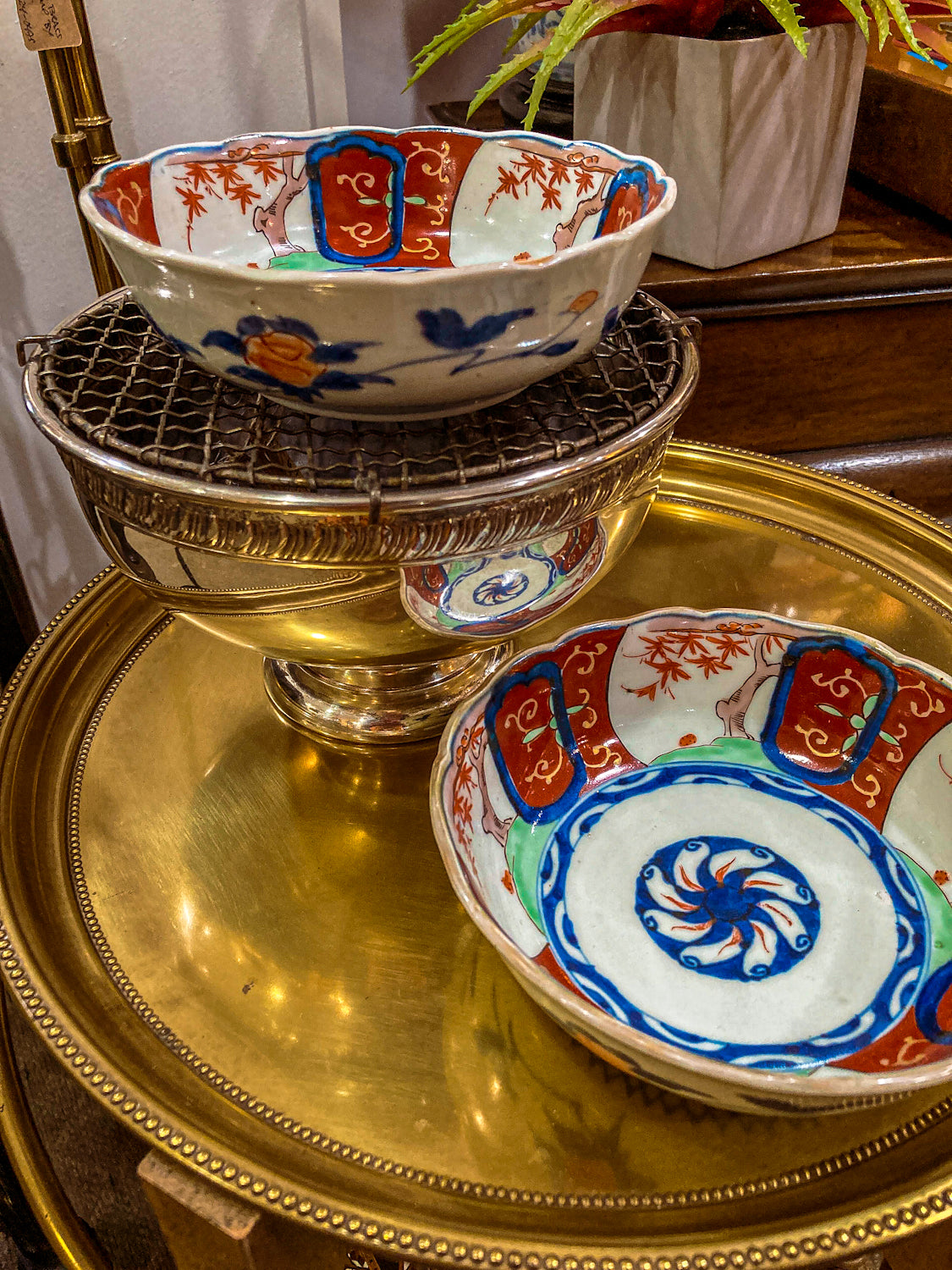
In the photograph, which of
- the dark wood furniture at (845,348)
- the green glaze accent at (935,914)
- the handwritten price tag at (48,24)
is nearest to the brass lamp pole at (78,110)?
the handwritten price tag at (48,24)

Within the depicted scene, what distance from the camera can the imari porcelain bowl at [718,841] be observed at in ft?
1.16

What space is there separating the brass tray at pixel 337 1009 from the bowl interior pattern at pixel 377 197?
0.71ft

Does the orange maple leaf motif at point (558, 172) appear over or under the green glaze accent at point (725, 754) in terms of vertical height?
over

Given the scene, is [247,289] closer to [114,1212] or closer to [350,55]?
[114,1212]

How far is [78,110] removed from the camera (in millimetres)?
567

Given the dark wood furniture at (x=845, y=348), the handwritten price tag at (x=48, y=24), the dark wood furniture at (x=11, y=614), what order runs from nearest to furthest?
the handwritten price tag at (x=48, y=24) < the dark wood furniture at (x=845, y=348) < the dark wood furniture at (x=11, y=614)

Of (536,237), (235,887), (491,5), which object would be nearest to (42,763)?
(235,887)

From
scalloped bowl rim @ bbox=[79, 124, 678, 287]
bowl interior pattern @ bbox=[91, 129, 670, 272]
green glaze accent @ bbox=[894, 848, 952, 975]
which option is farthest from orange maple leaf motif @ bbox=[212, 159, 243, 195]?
green glaze accent @ bbox=[894, 848, 952, 975]

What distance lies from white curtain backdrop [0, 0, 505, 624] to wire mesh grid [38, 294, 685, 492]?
33 cm

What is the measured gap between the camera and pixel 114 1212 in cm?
52

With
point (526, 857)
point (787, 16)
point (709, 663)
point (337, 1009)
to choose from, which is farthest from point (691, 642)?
point (787, 16)

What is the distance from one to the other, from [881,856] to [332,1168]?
0.86ft

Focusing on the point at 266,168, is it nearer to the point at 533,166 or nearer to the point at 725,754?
the point at 533,166

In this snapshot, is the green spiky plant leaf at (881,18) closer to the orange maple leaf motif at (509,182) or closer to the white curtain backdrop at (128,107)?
the orange maple leaf motif at (509,182)
